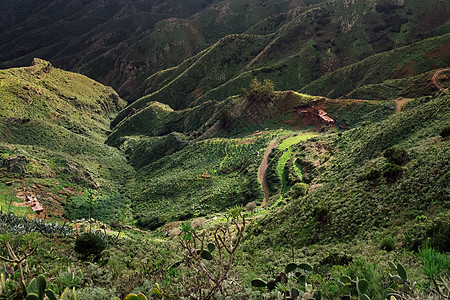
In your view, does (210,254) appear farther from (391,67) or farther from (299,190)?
(391,67)

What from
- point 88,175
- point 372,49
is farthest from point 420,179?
point 372,49

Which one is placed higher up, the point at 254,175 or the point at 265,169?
the point at 265,169

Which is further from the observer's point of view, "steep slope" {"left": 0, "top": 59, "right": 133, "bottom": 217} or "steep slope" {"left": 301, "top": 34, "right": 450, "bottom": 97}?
"steep slope" {"left": 301, "top": 34, "right": 450, "bottom": 97}

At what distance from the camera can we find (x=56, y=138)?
71500 mm

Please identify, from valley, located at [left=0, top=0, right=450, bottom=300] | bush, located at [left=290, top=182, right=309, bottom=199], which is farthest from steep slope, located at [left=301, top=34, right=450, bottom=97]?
bush, located at [left=290, top=182, right=309, bottom=199]

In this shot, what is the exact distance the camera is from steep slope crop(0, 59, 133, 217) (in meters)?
41.0

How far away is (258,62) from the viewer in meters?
117

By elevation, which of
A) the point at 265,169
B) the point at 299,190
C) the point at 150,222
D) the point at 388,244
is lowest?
the point at 150,222

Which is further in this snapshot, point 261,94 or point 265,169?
point 261,94

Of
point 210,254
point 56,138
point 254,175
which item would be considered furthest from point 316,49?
point 210,254

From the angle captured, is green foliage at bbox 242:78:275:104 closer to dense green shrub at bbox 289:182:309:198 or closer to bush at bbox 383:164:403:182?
dense green shrub at bbox 289:182:309:198

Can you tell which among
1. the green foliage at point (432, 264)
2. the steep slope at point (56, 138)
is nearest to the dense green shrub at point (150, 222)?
the steep slope at point (56, 138)

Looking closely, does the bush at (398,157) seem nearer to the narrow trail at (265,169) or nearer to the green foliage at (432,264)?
the narrow trail at (265,169)

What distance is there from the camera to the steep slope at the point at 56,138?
40969mm
